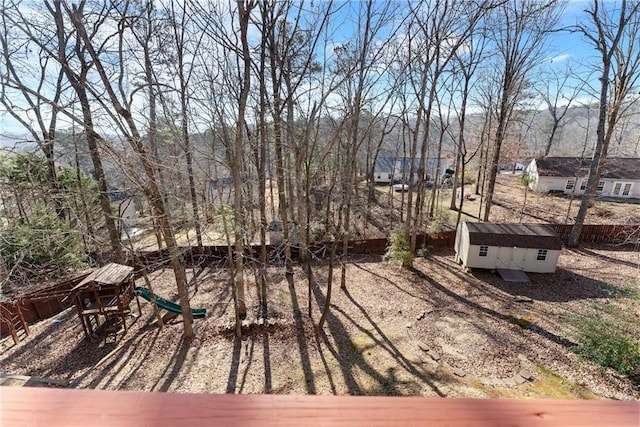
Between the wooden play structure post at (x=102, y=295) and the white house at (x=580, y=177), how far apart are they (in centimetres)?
2833

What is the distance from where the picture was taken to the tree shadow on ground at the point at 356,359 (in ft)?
21.9

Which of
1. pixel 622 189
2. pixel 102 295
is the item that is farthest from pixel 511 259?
pixel 622 189

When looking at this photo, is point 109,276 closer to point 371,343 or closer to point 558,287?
point 371,343

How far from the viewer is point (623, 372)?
659cm

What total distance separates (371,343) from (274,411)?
8316 millimetres

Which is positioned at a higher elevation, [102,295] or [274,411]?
[274,411]

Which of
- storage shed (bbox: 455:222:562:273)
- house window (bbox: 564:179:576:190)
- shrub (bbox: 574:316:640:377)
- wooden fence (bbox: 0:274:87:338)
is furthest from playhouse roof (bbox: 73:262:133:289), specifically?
house window (bbox: 564:179:576:190)

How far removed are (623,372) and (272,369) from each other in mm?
7637

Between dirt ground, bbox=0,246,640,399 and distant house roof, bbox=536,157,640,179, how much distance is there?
15.2 meters

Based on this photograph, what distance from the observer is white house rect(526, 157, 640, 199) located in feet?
76.7

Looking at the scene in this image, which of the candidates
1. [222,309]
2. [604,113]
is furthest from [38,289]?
[604,113]

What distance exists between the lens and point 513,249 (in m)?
12.4

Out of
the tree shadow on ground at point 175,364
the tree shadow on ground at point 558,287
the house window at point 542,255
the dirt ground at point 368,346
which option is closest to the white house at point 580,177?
the dirt ground at point 368,346

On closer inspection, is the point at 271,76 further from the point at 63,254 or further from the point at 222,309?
the point at 63,254
